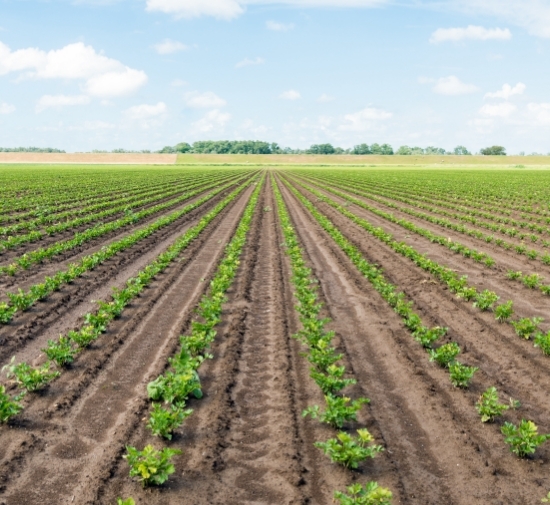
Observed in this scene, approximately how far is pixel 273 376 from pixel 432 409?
7.51ft

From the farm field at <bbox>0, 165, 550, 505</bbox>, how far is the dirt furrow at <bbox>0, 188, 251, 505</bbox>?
3 centimetres

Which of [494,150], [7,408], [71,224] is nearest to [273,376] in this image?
[7,408]

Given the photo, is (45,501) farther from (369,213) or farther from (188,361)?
(369,213)

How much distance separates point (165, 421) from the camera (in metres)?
6.03

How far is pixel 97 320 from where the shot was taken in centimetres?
967

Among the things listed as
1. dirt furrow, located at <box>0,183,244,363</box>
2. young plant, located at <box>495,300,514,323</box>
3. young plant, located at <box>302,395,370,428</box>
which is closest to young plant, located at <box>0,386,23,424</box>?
dirt furrow, located at <box>0,183,244,363</box>

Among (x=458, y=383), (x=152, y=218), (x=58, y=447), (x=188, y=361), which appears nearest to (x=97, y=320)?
(x=188, y=361)

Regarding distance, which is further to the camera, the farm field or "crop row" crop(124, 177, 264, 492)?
the farm field

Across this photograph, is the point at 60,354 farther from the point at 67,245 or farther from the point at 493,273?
the point at 493,273

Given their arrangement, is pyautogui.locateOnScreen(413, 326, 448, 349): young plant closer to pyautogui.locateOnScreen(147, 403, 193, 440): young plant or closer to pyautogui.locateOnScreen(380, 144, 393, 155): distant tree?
pyautogui.locateOnScreen(147, 403, 193, 440): young plant

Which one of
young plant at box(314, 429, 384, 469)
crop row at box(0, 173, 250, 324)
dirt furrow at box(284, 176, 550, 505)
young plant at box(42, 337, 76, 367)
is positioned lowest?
dirt furrow at box(284, 176, 550, 505)

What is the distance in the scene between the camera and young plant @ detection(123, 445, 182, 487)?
17.0ft

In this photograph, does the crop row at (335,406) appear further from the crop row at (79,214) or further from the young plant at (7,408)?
the crop row at (79,214)

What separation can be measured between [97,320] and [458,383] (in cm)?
624
